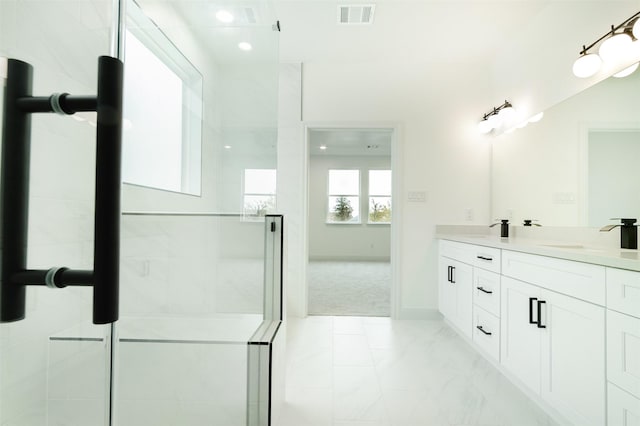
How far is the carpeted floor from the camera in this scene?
3393mm

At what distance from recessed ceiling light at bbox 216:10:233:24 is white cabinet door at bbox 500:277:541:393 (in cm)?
186

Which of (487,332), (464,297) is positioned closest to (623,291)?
(487,332)

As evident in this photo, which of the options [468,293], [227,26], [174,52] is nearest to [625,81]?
[468,293]

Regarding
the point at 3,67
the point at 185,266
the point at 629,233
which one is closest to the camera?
the point at 3,67

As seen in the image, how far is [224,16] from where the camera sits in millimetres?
874

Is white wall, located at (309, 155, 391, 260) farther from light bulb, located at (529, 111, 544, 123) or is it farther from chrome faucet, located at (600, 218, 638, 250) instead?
chrome faucet, located at (600, 218, 638, 250)

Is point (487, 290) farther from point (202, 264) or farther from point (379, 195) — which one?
point (379, 195)

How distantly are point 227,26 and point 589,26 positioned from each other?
242 cm

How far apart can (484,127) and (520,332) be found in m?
2.06

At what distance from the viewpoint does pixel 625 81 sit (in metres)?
1.77

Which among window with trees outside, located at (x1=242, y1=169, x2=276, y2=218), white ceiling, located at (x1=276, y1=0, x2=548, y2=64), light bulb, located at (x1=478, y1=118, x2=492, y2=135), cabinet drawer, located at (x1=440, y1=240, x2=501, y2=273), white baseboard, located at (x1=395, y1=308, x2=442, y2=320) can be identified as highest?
white ceiling, located at (x1=276, y1=0, x2=548, y2=64)

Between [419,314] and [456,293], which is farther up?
[456,293]

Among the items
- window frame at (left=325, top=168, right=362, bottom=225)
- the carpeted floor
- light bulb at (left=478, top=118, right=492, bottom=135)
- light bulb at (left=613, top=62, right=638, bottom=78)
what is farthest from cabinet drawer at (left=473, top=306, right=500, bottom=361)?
window frame at (left=325, top=168, right=362, bottom=225)

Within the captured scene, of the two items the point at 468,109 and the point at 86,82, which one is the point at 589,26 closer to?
the point at 468,109
